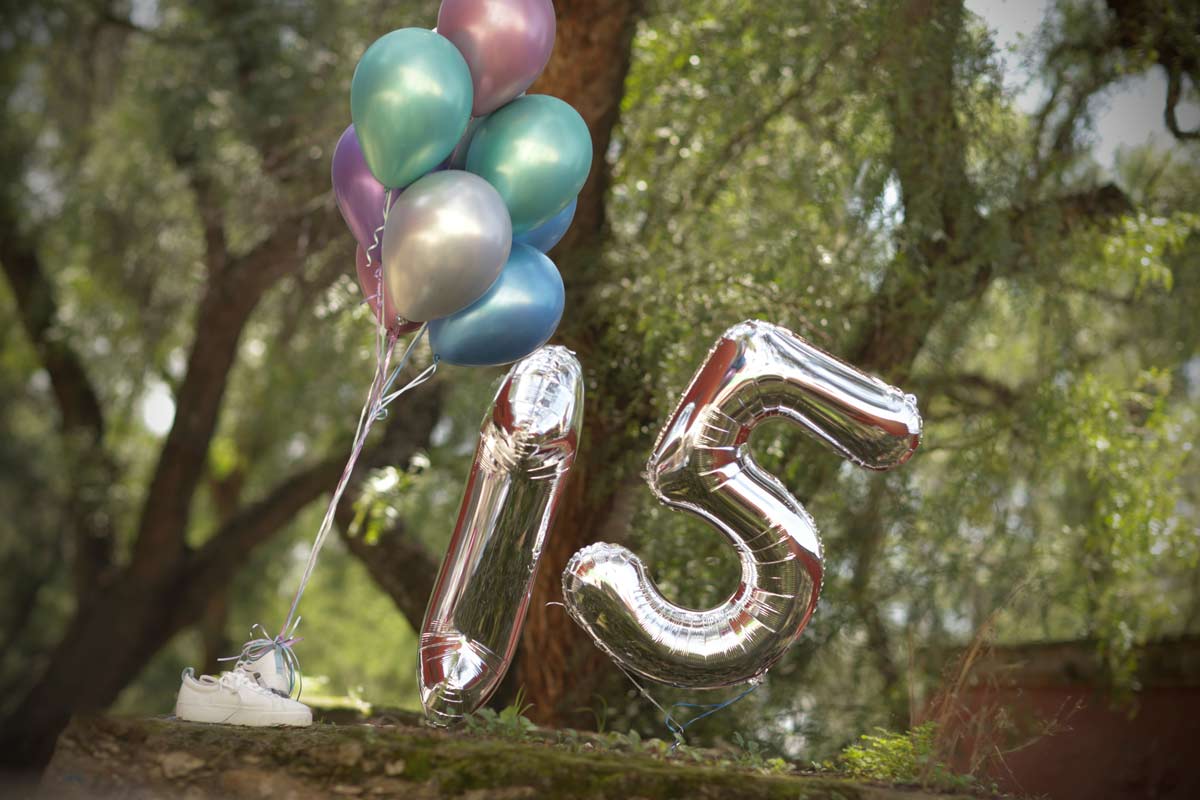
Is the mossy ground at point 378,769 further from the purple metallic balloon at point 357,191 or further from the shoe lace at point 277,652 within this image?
the purple metallic balloon at point 357,191

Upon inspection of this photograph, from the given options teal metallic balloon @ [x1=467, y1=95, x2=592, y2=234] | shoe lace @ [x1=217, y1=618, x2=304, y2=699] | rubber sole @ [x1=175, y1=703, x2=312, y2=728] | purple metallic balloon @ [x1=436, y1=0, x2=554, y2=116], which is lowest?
rubber sole @ [x1=175, y1=703, x2=312, y2=728]

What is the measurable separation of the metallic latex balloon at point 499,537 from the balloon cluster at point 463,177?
163 mm

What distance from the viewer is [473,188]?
9.20 feet

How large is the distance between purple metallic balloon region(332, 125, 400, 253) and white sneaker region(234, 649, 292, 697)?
1.16 meters

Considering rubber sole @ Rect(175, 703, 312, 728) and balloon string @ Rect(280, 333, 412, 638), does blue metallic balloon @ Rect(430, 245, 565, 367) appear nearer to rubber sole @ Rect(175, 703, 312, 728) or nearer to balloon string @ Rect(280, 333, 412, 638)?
balloon string @ Rect(280, 333, 412, 638)

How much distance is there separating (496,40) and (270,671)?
1795mm

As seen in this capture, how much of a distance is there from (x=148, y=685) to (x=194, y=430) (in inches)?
202

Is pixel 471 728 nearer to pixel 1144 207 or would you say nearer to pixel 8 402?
pixel 1144 207

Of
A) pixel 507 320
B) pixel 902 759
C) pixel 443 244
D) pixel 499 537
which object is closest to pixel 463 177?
pixel 443 244

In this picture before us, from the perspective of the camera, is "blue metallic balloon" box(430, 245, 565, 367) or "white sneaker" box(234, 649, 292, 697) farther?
"white sneaker" box(234, 649, 292, 697)

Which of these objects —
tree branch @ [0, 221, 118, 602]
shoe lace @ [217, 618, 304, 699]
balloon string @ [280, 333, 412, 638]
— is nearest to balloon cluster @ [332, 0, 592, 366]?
balloon string @ [280, 333, 412, 638]

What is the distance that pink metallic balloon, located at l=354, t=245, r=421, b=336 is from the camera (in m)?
2.99

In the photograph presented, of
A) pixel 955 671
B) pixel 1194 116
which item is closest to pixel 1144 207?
pixel 1194 116

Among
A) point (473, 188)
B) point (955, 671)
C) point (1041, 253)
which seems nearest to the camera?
point (473, 188)
